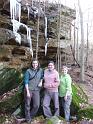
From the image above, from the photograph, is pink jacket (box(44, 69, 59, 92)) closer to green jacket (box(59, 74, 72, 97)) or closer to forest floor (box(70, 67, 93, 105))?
green jacket (box(59, 74, 72, 97))

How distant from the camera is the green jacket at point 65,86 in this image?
10.4 metres

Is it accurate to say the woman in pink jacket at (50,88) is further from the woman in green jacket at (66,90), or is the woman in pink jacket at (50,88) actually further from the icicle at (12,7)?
the icicle at (12,7)

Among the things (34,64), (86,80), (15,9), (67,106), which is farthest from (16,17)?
(67,106)

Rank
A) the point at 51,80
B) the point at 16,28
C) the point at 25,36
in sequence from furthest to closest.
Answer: the point at 25,36 < the point at 16,28 < the point at 51,80

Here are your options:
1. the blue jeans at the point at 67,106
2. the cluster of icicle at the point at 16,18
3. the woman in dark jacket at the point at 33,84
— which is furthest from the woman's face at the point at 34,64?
the cluster of icicle at the point at 16,18

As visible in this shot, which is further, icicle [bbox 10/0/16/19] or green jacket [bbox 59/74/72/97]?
icicle [bbox 10/0/16/19]

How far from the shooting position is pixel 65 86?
415 inches

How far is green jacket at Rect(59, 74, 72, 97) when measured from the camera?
1045 centimetres

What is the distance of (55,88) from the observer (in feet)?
34.1

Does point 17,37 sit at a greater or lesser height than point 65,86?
greater

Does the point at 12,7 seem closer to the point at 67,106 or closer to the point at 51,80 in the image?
the point at 51,80

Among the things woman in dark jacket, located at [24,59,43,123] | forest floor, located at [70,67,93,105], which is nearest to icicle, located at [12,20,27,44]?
forest floor, located at [70,67,93,105]

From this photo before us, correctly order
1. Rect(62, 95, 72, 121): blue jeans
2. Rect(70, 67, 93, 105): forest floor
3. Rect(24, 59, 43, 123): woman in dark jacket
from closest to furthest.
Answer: Rect(24, 59, 43, 123): woman in dark jacket, Rect(62, 95, 72, 121): blue jeans, Rect(70, 67, 93, 105): forest floor

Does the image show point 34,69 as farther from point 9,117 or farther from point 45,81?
point 9,117
